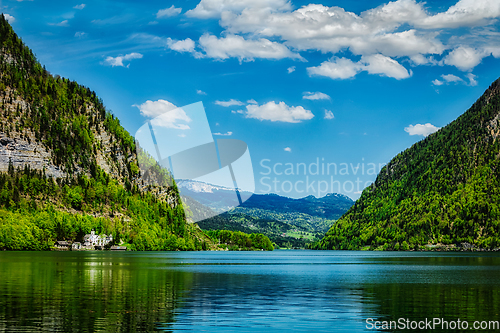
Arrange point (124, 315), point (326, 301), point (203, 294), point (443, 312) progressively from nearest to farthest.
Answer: point (124, 315) < point (443, 312) < point (326, 301) < point (203, 294)

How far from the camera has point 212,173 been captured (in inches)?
7175

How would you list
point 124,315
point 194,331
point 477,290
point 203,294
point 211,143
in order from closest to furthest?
point 194,331 < point 124,315 < point 203,294 < point 477,290 < point 211,143

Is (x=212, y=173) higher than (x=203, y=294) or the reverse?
higher

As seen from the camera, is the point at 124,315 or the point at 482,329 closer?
the point at 482,329

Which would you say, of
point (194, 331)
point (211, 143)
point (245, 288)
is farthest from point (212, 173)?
point (194, 331)

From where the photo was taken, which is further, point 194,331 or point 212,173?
point 212,173

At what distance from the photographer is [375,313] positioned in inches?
A: 1443

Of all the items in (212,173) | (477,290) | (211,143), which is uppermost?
(211,143)

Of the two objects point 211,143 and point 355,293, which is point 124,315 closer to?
point 355,293

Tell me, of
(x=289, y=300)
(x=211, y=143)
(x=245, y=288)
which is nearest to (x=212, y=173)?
(x=211, y=143)

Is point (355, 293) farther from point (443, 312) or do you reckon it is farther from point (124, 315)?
point (124, 315)

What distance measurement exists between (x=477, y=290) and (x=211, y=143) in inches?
5860

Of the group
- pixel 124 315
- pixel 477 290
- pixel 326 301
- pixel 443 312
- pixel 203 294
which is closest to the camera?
pixel 124 315

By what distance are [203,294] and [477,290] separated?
2958cm
